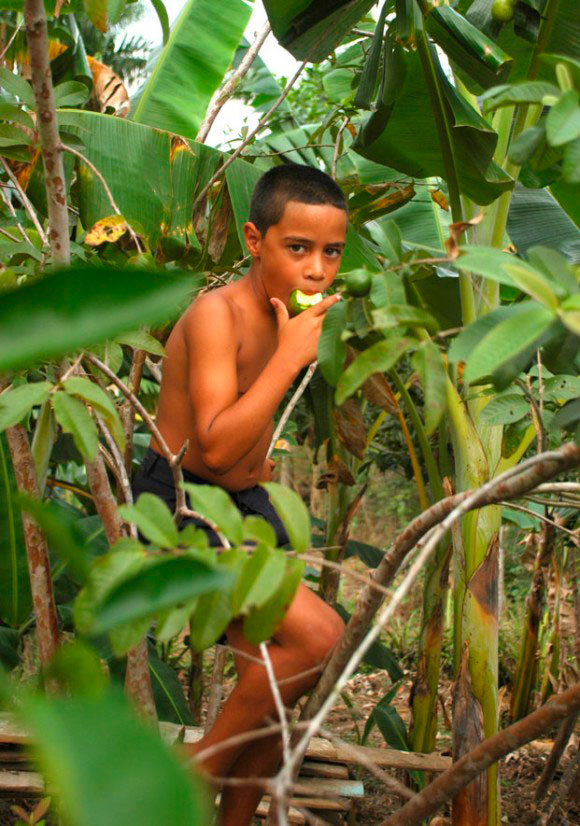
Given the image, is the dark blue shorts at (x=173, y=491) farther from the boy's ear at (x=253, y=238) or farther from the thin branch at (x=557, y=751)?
the thin branch at (x=557, y=751)

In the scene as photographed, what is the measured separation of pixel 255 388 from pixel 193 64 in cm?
200

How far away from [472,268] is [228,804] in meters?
1.30

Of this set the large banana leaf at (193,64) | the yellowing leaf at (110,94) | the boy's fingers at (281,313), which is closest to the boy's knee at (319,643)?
the boy's fingers at (281,313)

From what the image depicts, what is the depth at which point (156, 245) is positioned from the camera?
95.1 inches

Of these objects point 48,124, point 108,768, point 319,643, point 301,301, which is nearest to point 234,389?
point 301,301

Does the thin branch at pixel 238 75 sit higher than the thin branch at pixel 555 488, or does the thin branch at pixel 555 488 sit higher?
the thin branch at pixel 238 75

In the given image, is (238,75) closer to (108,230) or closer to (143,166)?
(143,166)

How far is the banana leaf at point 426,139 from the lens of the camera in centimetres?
210

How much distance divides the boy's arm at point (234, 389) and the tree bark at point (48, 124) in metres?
0.42

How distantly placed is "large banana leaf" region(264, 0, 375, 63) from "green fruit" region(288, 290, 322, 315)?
0.86 metres

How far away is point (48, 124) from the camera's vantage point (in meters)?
1.27

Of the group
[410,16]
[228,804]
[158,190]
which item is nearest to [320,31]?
[410,16]

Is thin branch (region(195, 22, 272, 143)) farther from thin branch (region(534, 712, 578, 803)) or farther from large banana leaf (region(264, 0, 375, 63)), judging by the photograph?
thin branch (region(534, 712, 578, 803))

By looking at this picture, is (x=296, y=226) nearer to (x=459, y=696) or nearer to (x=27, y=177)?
(x=27, y=177)
